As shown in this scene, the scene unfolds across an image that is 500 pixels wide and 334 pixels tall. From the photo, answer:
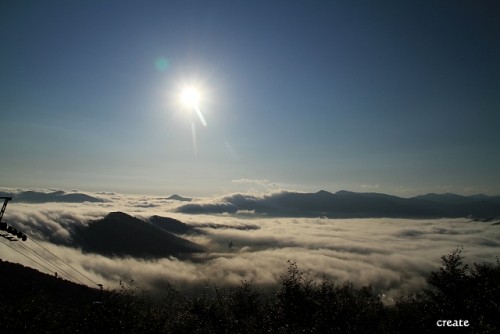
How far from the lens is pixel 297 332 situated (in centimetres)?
4209

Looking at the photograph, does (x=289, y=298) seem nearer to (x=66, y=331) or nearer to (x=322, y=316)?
(x=322, y=316)

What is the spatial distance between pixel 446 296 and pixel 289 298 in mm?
27056

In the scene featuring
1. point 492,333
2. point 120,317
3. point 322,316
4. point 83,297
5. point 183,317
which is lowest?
point 83,297

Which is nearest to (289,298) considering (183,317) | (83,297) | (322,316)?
(322,316)

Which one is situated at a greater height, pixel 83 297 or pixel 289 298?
pixel 289 298

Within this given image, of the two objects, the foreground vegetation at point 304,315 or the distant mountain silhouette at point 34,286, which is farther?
the distant mountain silhouette at point 34,286

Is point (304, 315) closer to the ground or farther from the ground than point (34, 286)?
farther from the ground

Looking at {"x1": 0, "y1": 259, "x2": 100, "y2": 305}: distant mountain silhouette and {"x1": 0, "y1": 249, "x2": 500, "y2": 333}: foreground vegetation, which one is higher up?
{"x1": 0, "y1": 249, "x2": 500, "y2": 333}: foreground vegetation

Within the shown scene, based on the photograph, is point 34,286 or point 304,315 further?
point 34,286

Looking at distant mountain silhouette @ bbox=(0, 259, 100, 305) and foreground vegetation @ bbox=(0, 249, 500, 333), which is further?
distant mountain silhouette @ bbox=(0, 259, 100, 305)

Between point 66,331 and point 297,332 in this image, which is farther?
point 66,331

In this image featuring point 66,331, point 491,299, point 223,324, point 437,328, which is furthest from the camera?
point 223,324

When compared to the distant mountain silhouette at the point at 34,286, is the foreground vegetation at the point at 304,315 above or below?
above

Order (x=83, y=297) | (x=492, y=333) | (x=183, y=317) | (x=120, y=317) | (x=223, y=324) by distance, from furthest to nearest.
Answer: (x=83, y=297) → (x=183, y=317) → (x=223, y=324) → (x=120, y=317) → (x=492, y=333)
